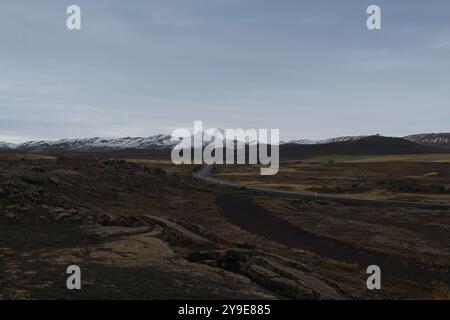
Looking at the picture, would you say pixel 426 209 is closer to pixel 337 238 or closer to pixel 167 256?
pixel 337 238

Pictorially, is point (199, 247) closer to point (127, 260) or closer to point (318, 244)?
point (127, 260)

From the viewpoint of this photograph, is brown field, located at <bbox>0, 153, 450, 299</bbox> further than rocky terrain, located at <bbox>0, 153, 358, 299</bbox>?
Yes

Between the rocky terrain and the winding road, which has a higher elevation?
the rocky terrain

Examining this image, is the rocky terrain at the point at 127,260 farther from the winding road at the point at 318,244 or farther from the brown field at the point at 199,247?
the winding road at the point at 318,244

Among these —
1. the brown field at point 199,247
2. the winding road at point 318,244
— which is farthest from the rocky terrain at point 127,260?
the winding road at point 318,244

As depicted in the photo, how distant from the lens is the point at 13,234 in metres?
20.0

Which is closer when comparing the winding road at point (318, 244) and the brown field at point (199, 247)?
the brown field at point (199, 247)

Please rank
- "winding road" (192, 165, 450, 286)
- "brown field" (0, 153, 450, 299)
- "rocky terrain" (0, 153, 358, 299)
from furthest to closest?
"winding road" (192, 165, 450, 286)
"brown field" (0, 153, 450, 299)
"rocky terrain" (0, 153, 358, 299)

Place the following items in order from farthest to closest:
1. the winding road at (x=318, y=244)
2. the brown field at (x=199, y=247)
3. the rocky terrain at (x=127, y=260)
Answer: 1. the winding road at (x=318, y=244)
2. the brown field at (x=199, y=247)
3. the rocky terrain at (x=127, y=260)

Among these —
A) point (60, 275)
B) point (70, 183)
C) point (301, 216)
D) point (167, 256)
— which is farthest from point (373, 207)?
point (60, 275)

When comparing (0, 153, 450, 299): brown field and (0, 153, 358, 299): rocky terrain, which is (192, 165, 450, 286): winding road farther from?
(0, 153, 358, 299): rocky terrain

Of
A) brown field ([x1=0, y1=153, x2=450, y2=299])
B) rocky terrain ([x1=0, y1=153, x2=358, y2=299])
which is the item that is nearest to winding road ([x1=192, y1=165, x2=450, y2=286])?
brown field ([x1=0, y1=153, x2=450, y2=299])

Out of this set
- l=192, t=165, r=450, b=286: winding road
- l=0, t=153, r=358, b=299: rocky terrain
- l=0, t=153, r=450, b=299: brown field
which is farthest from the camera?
l=192, t=165, r=450, b=286: winding road
